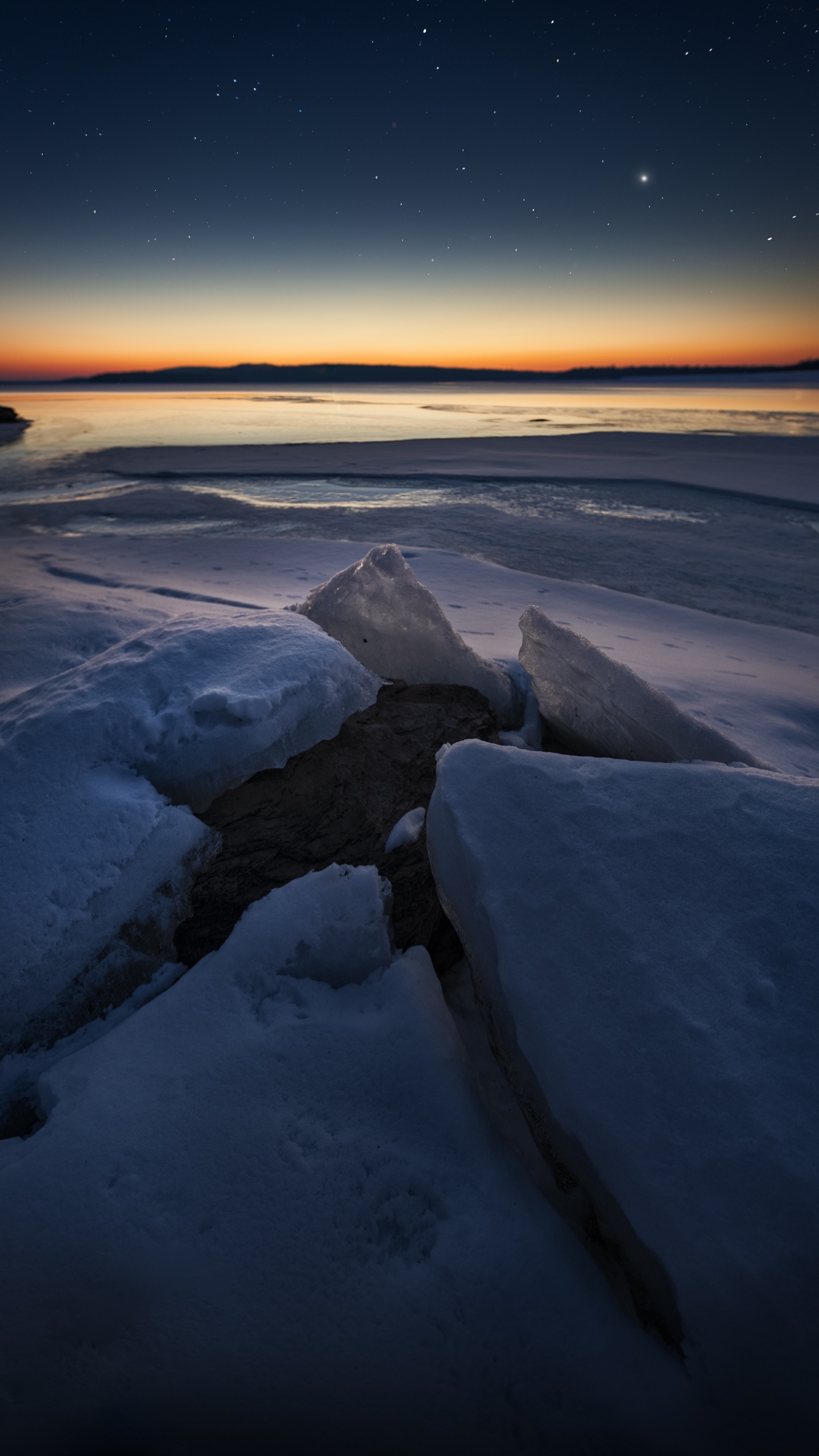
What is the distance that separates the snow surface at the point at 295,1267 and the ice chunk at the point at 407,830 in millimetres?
482

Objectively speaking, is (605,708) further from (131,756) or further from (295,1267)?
(295,1267)

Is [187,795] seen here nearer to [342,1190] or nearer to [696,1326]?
[342,1190]

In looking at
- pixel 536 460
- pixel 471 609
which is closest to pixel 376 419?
pixel 536 460

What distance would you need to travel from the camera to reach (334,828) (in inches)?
67.8

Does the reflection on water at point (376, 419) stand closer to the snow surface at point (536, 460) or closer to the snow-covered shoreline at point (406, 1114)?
the snow surface at point (536, 460)

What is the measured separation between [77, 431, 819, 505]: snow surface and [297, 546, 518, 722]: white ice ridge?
8125 millimetres

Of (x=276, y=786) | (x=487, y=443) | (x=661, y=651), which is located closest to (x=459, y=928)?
(x=276, y=786)

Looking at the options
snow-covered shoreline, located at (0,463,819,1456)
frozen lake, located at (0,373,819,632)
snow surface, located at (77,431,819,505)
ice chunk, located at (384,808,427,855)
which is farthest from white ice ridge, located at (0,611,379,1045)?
snow surface, located at (77,431,819,505)

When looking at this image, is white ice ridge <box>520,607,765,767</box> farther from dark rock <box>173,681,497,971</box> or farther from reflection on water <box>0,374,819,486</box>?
reflection on water <box>0,374,819,486</box>

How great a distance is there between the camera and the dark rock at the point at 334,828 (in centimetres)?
153

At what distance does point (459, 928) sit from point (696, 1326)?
709 millimetres

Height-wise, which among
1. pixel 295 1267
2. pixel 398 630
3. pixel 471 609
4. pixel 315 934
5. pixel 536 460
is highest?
pixel 536 460

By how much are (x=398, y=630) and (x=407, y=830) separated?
920mm

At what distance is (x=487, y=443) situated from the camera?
48.0ft
